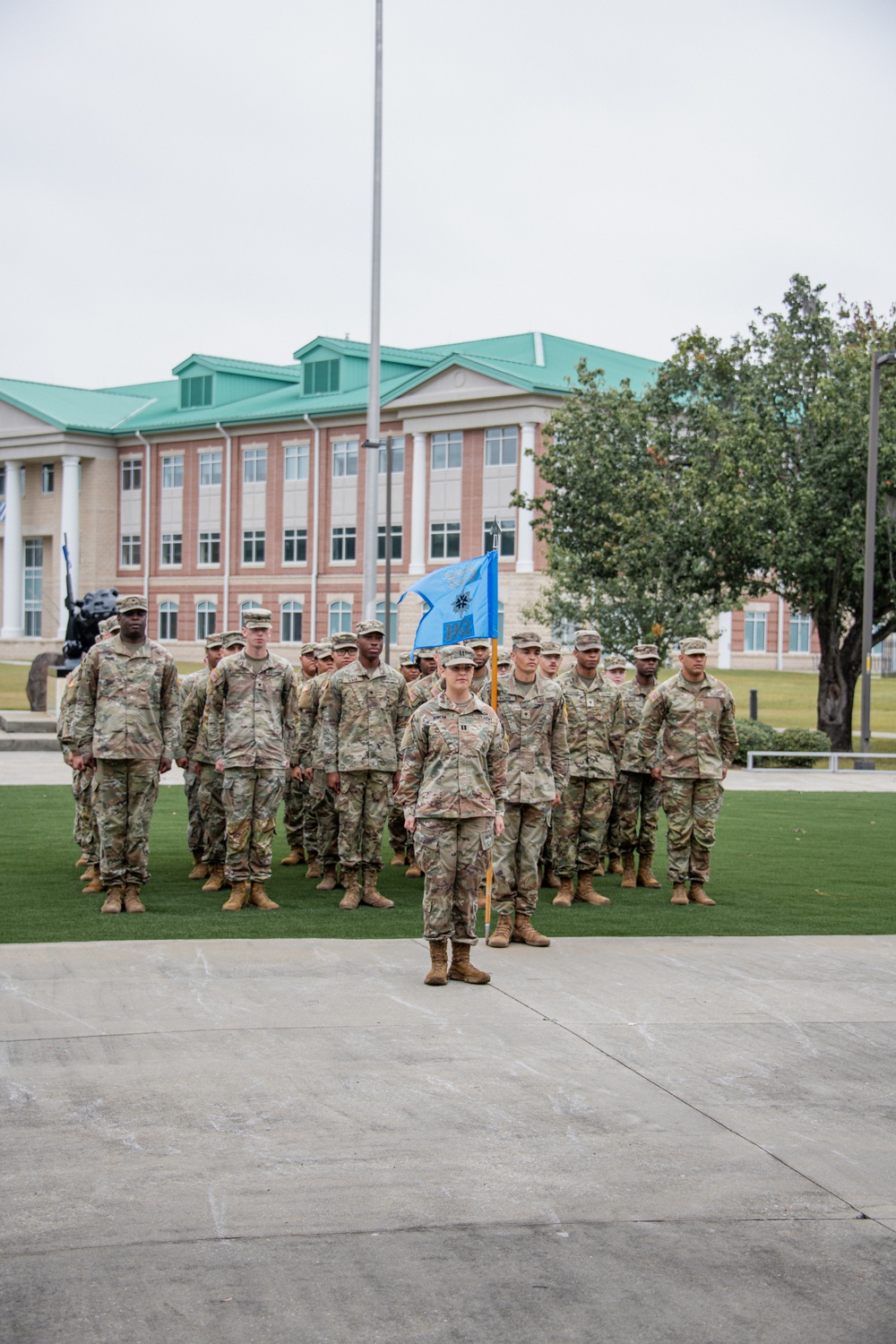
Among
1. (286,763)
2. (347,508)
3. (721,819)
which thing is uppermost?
(347,508)

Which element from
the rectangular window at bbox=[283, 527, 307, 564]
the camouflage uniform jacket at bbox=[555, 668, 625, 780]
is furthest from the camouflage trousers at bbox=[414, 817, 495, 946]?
the rectangular window at bbox=[283, 527, 307, 564]

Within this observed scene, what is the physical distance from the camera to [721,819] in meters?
18.4

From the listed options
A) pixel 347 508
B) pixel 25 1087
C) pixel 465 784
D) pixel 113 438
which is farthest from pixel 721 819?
pixel 113 438

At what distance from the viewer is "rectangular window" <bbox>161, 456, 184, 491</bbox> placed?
67.2m

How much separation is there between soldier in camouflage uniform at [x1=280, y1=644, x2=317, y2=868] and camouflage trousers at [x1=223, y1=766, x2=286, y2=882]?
2111 mm

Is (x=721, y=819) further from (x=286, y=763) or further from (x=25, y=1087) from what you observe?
(x=25, y=1087)

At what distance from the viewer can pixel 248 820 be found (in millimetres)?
11000

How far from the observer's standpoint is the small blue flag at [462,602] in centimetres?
1016

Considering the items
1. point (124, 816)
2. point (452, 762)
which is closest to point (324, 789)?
point (124, 816)

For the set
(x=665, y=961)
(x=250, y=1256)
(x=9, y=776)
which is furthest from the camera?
(x=9, y=776)

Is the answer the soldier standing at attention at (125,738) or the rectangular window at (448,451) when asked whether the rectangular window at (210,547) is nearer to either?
the rectangular window at (448,451)

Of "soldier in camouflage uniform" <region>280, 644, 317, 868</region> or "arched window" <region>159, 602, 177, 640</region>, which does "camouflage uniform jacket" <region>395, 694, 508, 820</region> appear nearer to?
"soldier in camouflage uniform" <region>280, 644, 317, 868</region>

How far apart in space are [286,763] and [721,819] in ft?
28.4

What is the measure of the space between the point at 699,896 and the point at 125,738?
15.3ft
